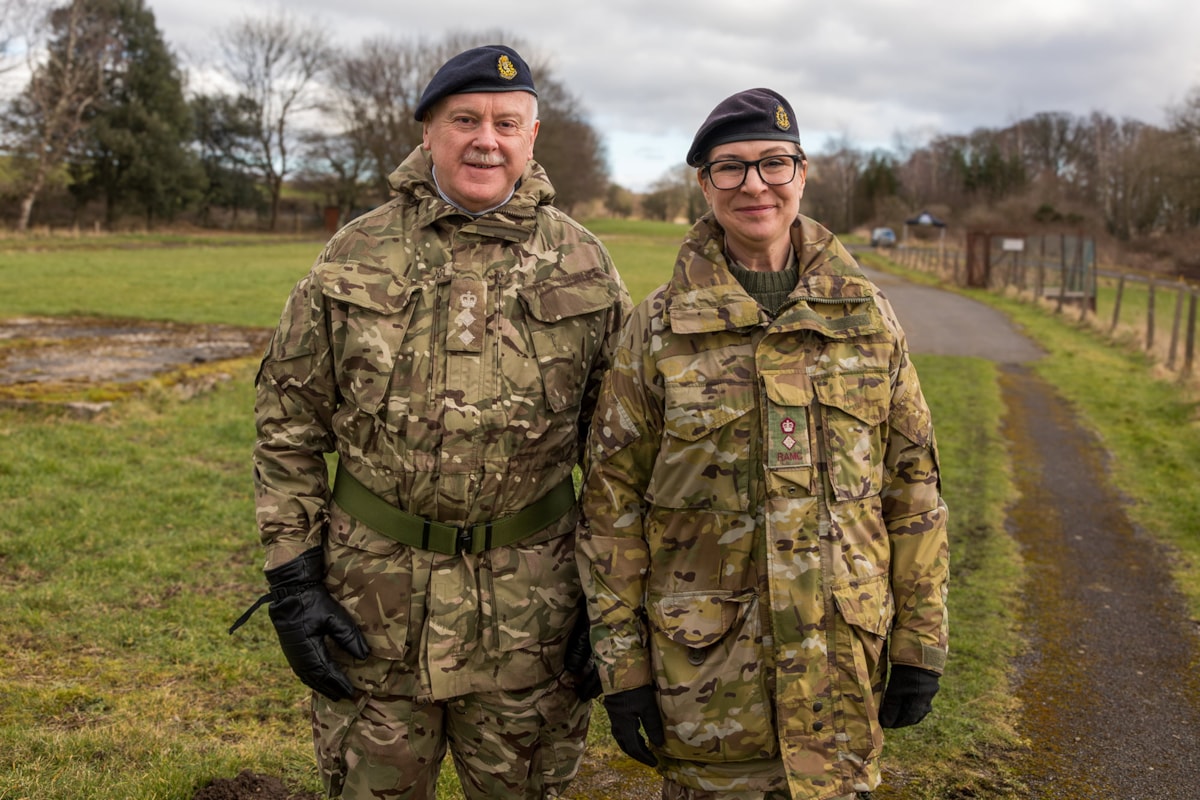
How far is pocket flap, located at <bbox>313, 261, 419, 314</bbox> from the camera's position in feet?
9.03

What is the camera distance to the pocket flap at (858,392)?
8.07ft

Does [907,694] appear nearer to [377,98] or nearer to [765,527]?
[765,527]

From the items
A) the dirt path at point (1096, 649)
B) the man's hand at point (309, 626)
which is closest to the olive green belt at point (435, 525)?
the man's hand at point (309, 626)

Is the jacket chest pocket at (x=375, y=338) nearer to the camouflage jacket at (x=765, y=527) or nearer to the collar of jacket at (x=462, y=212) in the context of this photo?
the collar of jacket at (x=462, y=212)

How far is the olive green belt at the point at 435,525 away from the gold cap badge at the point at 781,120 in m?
1.19

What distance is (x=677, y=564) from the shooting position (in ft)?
8.32

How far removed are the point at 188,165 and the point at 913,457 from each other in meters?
49.3

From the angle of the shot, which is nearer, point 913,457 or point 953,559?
point 913,457

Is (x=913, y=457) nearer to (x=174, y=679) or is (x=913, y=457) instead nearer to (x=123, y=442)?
(x=174, y=679)

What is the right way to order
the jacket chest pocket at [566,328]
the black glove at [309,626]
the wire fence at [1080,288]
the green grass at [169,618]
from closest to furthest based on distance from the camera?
the black glove at [309,626] < the jacket chest pocket at [566,328] < the green grass at [169,618] < the wire fence at [1080,288]

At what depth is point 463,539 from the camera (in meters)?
2.76

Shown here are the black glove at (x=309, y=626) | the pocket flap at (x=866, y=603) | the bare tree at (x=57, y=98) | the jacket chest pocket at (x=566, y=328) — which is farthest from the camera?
the bare tree at (x=57, y=98)

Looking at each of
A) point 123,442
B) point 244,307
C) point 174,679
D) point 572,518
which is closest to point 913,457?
point 572,518

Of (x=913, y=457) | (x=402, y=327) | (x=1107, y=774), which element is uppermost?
(x=402, y=327)
